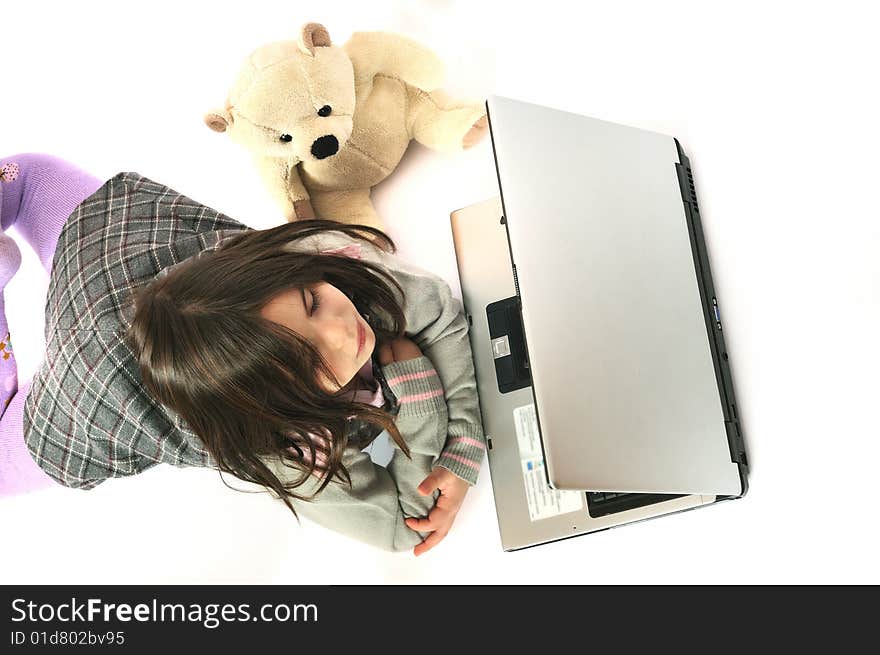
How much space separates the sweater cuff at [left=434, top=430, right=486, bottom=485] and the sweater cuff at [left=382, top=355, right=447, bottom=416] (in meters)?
0.05

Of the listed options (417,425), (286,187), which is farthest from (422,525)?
(286,187)

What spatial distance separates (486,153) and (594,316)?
1.47ft

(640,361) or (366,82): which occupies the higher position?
Answer: (366,82)

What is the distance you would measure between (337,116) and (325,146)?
41 millimetres

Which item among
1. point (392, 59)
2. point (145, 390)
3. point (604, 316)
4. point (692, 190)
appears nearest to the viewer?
point (604, 316)

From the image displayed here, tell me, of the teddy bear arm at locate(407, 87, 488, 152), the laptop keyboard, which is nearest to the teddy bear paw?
the teddy bear arm at locate(407, 87, 488, 152)

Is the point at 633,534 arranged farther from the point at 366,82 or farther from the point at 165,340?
the point at 366,82

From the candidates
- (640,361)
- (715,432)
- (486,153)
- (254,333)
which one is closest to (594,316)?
(640,361)

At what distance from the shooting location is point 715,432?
738 millimetres

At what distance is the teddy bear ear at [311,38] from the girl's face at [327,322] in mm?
325

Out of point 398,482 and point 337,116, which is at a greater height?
point 337,116

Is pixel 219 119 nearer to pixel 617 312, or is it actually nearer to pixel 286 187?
pixel 286 187

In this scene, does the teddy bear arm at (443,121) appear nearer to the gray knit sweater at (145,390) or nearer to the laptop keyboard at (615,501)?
the gray knit sweater at (145,390)

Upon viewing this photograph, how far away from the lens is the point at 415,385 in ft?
3.23
